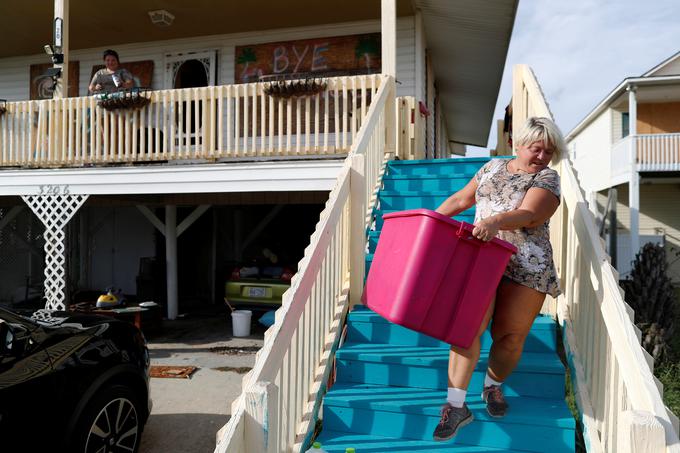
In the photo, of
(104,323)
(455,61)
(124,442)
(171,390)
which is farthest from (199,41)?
(124,442)

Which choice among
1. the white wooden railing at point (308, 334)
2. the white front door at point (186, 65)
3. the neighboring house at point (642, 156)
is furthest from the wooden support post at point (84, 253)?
the neighboring house at point (642, 156)

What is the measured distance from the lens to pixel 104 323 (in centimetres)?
330

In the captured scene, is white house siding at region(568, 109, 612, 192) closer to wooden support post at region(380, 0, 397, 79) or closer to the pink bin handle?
wooden support post at region(380, 0, 397, 79)

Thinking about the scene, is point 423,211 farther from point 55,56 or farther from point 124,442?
point 55,56

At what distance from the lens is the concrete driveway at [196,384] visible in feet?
13.0

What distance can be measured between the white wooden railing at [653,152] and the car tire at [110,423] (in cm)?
1538

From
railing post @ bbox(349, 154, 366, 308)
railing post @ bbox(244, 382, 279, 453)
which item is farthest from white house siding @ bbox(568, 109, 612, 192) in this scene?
railing post @ bbox(244, 382, 279, 453)

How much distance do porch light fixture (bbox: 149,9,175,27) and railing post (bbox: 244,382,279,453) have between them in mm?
8345

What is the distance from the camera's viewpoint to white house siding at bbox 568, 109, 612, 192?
18391 millimetres

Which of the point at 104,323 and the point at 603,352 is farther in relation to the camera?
the point at 104,323

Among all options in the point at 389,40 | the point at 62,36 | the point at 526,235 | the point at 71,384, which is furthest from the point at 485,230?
the point at 62,36

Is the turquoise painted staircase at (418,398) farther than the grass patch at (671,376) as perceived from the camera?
No

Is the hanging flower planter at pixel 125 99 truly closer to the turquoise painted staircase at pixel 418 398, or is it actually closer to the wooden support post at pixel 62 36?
the wooden support post at pixel 62 36

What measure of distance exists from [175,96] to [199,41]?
11.2 feet
